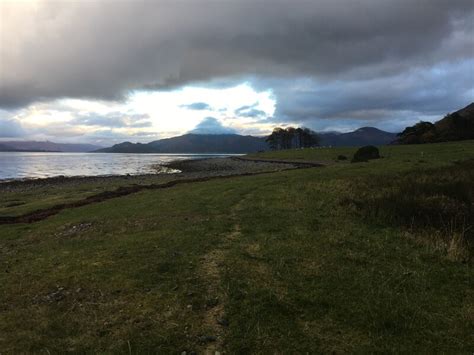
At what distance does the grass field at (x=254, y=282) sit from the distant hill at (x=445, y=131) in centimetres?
7958

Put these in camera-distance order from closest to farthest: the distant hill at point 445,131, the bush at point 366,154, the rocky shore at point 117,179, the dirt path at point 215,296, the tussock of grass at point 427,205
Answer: the dirt path at point 215,296, the tussock of grass at point 427,205, the bush at point 366,154, the rocky shore at point 117,179, the distant hill at point 445,131

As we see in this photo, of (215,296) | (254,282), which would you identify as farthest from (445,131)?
(215,296)

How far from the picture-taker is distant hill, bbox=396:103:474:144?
89500 millimetres

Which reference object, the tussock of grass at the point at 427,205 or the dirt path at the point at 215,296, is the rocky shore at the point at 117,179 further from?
the dirt path at the point at 215,296

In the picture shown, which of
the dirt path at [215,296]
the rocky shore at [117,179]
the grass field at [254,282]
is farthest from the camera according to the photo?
the rocky shore at [117,179]

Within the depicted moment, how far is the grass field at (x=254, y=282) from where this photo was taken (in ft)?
26.0

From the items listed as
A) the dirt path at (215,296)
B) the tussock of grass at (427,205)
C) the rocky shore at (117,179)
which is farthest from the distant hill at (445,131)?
the dirt path at (215,296)

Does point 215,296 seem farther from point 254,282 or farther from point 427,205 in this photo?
point 427,205

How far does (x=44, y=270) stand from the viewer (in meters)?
12.8

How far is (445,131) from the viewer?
305 feet

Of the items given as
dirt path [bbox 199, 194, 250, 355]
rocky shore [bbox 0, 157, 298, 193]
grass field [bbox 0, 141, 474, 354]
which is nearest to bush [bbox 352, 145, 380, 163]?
rocky shore [bbox 0, 157, 298, 193]

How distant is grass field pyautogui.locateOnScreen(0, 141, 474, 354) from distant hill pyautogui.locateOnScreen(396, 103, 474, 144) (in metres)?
79.6

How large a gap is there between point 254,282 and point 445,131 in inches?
3840

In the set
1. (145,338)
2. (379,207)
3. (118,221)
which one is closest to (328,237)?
(379,207)
